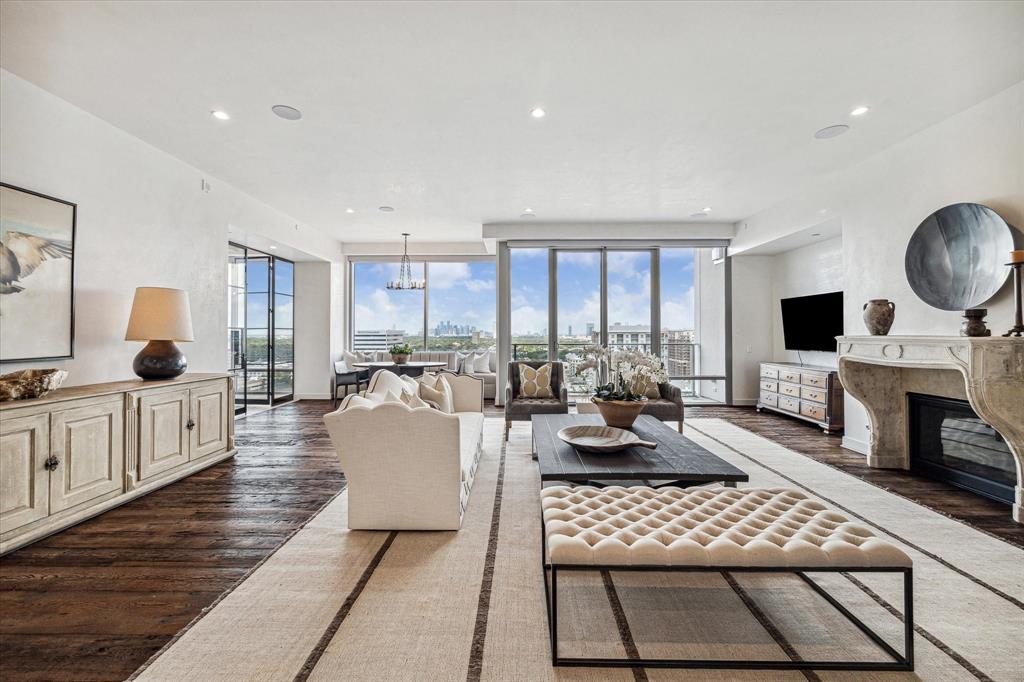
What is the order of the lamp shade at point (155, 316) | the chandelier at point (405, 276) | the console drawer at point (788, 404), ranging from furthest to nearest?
1. the chandelier at point (405, 276)
2. the console drawer at point (788, 404)
3. the lamp shade at point (155, 316)

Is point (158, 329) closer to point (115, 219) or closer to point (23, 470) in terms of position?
point (115, 219)

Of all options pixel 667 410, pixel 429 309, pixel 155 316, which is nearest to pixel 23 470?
pixel 155 316

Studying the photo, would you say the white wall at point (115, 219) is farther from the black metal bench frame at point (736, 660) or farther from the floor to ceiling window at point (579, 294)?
the floor to ceiling window at point (579, 294)

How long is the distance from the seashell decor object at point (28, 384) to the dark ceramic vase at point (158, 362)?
33.3 inches

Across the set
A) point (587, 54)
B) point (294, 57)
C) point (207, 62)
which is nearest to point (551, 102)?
point (587, 54)

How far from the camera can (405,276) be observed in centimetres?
872

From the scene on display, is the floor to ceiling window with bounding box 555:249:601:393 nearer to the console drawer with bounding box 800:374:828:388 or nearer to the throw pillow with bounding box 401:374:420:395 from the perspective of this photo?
the console drawer with bounding box 800:374:828:388

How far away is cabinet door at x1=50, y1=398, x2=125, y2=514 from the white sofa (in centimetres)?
155

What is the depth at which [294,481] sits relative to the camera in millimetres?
3625

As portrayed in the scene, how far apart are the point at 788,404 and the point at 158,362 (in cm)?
686

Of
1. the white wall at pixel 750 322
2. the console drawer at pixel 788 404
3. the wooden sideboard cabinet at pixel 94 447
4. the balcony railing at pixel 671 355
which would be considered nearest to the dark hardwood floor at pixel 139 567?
the wooden sideboard cabinet at pixel 94 447

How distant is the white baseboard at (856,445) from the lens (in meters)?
4.39

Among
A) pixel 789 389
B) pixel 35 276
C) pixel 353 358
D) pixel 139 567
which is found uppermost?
pixel 35 276

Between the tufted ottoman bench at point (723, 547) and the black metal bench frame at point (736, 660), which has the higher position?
the tufted ottoman bench at point (723, 547)
